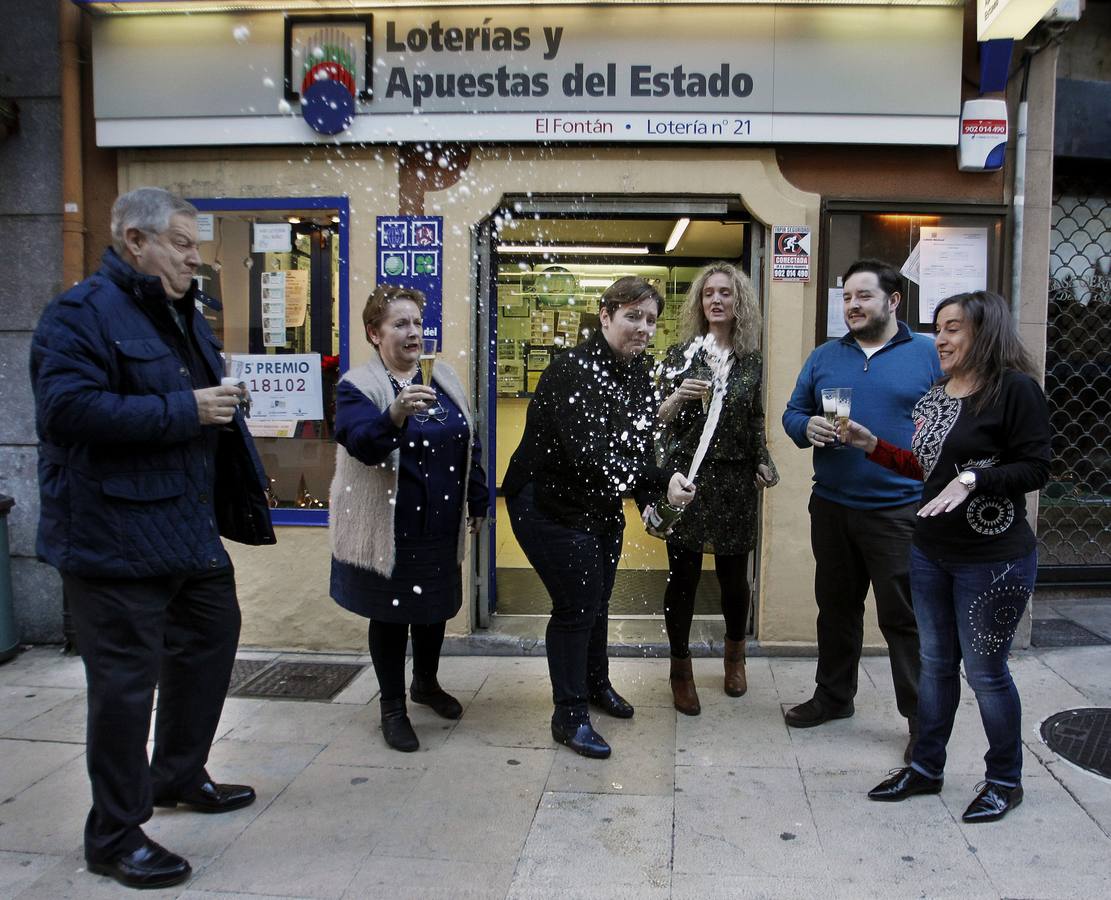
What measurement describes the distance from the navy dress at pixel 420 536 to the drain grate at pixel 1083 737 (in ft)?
9.12

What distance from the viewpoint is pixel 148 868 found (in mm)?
2855

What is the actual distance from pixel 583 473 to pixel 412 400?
78 cm

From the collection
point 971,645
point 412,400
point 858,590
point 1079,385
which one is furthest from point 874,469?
point 1079,385

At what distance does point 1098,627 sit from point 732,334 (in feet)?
11.2

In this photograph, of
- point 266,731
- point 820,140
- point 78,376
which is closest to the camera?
point 78,376

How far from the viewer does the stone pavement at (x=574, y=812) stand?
115 inches

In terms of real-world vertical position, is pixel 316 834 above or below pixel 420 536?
below

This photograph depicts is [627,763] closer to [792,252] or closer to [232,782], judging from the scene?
[232,782]

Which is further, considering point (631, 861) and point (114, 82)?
point (114, 82)

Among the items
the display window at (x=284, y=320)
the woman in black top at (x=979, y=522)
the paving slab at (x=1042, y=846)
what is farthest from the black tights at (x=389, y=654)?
the paving slab at (x=1042, y=846)

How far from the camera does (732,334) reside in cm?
432

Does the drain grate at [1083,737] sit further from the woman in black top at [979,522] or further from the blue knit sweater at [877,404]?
the blue knit sweater at [877,404]

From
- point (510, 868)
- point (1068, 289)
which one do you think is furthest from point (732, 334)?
point (1068, 289)

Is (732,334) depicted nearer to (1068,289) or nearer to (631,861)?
(631,861)
